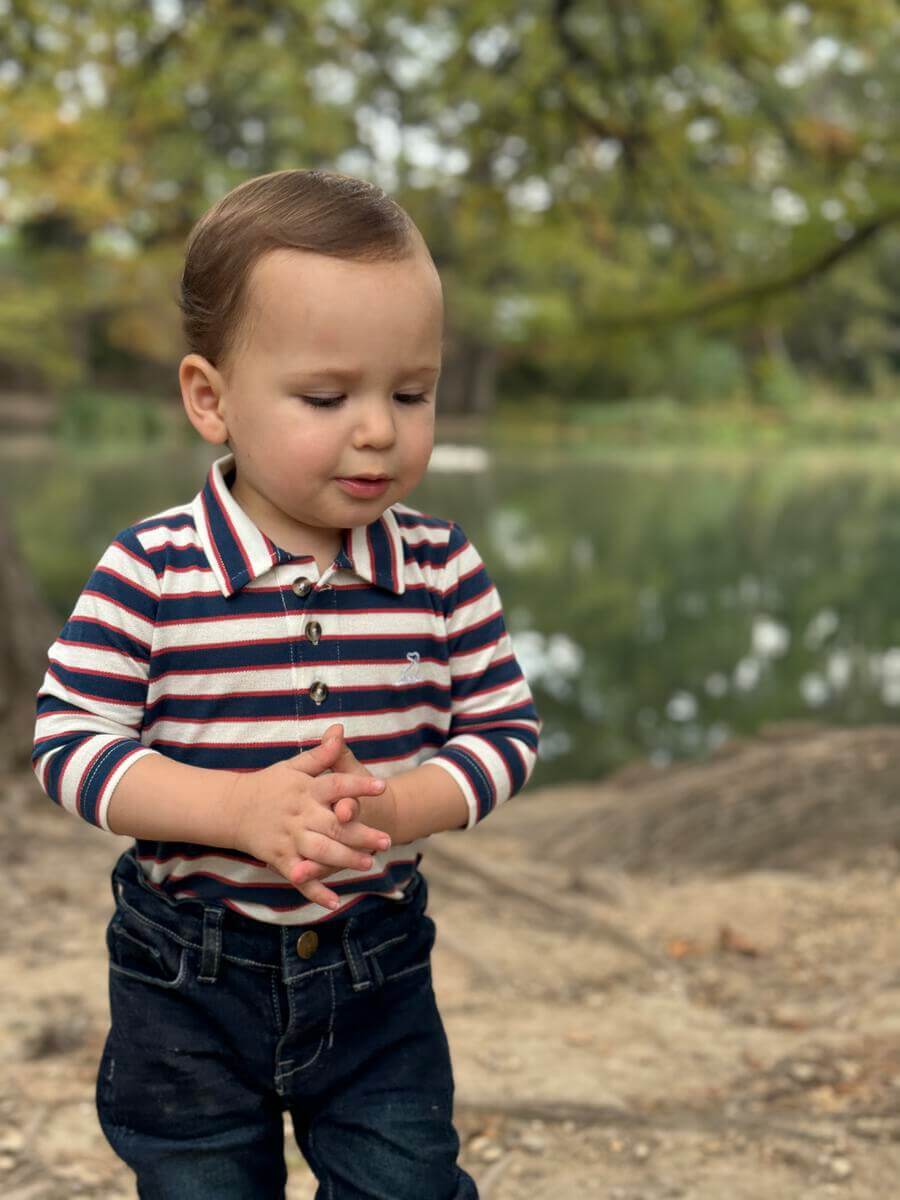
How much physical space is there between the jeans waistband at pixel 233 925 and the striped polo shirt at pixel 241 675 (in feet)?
0.06

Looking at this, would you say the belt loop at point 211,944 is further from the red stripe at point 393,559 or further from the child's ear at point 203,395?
the child's ear at point 203,395

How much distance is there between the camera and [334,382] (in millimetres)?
1354

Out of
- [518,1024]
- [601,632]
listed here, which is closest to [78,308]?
[601,632]

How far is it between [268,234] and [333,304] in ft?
0.36

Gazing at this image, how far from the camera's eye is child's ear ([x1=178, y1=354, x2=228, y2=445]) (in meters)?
1.44

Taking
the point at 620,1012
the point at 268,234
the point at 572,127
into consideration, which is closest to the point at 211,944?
the point at 268,234

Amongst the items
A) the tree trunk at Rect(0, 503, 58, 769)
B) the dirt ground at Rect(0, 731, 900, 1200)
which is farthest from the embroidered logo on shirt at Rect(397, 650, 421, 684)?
the tree trunk at Rect(0, 503, 58, 769)

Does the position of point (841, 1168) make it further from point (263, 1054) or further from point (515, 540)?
point (515, 540)

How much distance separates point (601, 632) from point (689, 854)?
6174 millimetres

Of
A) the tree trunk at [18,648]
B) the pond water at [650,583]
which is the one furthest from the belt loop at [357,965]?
the pond water at [650,583]

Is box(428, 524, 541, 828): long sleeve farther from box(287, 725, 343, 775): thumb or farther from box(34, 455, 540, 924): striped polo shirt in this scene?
box(287, 725, 343, 775): thumb

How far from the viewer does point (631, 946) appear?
3.53 m

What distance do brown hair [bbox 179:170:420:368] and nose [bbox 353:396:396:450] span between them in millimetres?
147

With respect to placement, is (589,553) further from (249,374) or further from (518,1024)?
(249,374)
